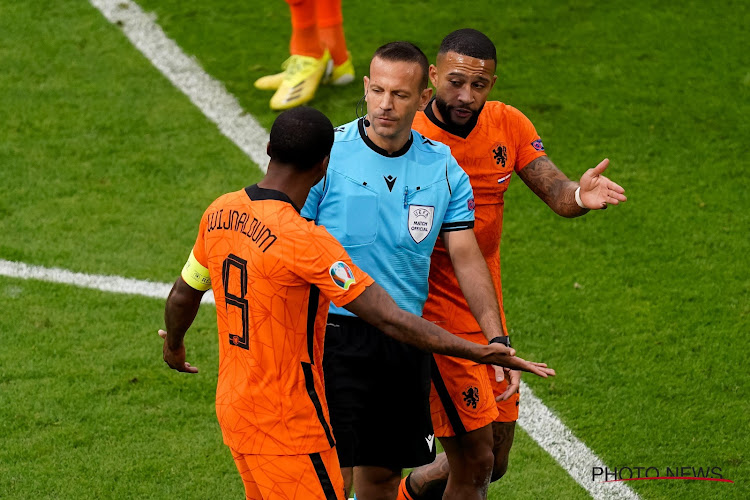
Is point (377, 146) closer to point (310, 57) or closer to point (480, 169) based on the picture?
point (480, 169)

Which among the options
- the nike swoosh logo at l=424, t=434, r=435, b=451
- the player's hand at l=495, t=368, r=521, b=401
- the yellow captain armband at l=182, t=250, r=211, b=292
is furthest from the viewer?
the player's hand at l=495, t=368, r=521, b=401

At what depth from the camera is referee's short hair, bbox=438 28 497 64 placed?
4.96m

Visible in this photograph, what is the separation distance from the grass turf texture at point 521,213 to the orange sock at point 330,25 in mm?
445

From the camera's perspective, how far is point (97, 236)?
764 centimetres

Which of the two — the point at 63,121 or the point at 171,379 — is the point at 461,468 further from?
the point at 63,121

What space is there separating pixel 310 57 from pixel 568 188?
4.53 meters

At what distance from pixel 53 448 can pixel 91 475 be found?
0.32 metres

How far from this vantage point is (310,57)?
29.6ft

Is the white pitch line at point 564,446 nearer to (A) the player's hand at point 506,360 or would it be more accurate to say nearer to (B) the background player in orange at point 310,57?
(A) the player's hand at point 506,360

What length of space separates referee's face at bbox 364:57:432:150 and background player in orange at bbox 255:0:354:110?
4420 millimetres

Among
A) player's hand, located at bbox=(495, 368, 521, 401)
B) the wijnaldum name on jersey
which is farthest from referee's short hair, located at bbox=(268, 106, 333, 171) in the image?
player's hand, located at bbox=(495, 368, 521, 401)

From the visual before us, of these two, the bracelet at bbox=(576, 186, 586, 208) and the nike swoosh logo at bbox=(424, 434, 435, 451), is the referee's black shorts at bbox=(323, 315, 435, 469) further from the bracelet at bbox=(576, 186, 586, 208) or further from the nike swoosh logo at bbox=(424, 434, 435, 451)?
the bracelet at bbox=(576, 186, 586, 208)

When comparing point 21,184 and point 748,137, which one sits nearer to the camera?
point 21,184

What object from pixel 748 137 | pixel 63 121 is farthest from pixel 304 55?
pixel 748 137
